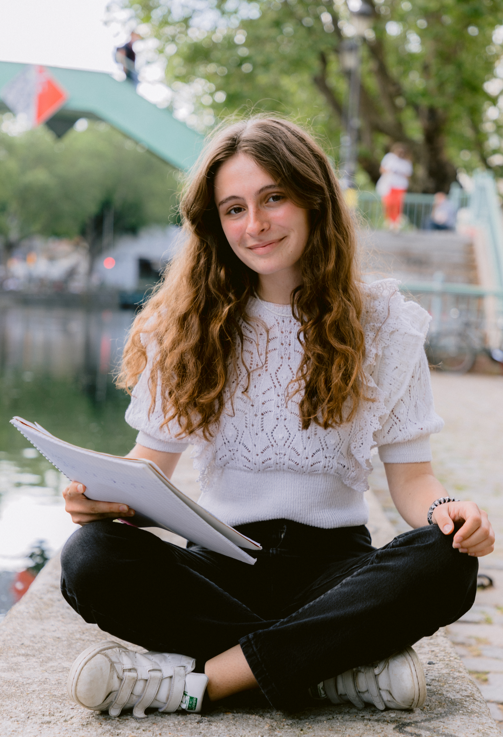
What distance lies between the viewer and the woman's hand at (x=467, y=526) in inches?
62.6

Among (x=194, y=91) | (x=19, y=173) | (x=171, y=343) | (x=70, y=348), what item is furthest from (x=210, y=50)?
(x=19, y=173)

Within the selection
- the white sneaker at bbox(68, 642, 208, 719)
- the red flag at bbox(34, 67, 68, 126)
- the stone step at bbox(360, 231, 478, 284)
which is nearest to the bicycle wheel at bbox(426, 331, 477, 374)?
the stone step at bbox(360, 231, 478, 284)

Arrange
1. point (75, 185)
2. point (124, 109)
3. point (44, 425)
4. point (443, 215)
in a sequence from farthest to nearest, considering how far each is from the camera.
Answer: point (75, 185) < point (443, 215) < point (124, 109) < point (44, 425)

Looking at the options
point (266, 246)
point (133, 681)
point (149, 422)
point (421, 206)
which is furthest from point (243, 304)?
point (421, 206)

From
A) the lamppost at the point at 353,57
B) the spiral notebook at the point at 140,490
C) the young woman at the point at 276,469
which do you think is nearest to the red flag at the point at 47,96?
the lamppost at the point at 353,57

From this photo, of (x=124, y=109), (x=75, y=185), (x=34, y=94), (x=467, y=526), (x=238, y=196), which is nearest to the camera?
(x=467, y=526)

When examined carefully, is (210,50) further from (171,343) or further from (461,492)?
(171,343)

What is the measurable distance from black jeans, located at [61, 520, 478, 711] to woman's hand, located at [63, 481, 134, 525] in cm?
3

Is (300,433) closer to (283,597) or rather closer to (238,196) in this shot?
(283,597)

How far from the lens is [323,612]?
1.68 meters

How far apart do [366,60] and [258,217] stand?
855 inches

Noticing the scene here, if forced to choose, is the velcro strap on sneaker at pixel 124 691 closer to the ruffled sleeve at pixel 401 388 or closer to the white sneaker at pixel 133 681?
the white sneaker at pixel 133 681

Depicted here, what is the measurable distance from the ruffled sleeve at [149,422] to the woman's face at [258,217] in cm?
39

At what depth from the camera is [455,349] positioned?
12.4 m
